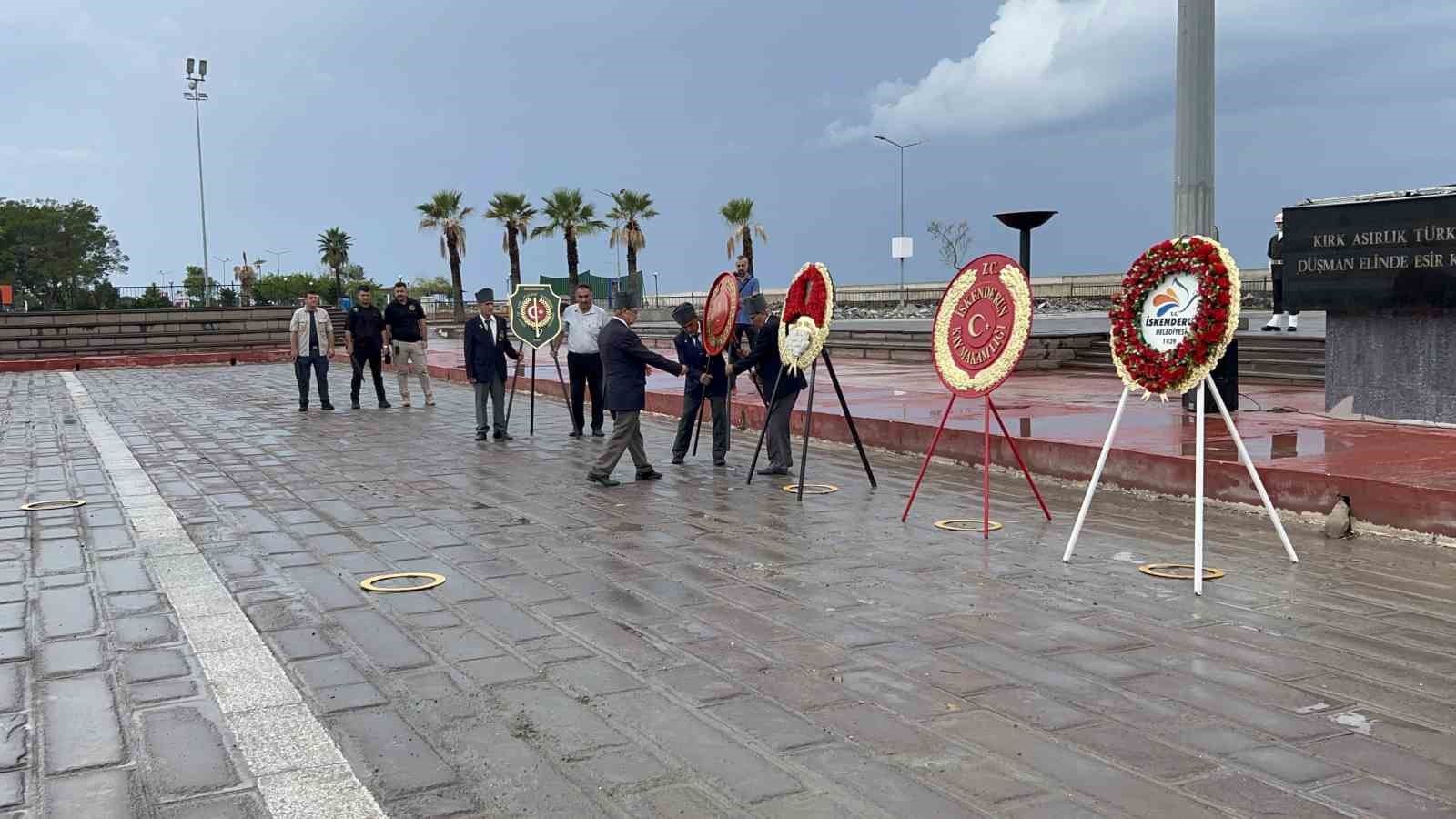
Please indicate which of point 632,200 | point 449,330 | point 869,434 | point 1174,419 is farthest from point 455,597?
point 632,200

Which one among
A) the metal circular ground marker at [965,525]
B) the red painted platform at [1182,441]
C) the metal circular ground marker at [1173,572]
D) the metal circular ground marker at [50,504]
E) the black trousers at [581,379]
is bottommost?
the metal circular ground marker at [1173,572]

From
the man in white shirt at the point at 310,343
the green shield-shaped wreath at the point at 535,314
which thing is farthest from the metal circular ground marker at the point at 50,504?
the man in white shirt at the point at 310,343

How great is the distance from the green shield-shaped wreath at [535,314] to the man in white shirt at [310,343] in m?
3.54

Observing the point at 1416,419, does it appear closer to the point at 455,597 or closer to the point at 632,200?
the point at 455,597

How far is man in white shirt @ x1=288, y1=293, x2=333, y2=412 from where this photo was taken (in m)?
18.8

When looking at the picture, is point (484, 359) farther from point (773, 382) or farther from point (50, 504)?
point (50, 504)

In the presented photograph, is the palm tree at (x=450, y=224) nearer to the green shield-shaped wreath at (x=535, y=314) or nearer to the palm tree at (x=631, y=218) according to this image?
the palm tree at (x=631, y=218)

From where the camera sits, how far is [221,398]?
72.9 ft

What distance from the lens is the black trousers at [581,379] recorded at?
14.6 meters

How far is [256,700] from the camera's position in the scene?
479 centimetres

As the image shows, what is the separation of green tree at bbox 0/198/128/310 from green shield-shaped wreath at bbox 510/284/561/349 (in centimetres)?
6416

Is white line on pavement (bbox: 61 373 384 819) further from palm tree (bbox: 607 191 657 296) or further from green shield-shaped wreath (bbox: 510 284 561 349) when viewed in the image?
palm tree (bbox: 607 191 657 296)

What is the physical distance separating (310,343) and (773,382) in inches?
403

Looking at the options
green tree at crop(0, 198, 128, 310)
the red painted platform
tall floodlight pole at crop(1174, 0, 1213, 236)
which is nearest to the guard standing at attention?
the red painted platform
